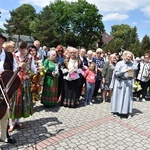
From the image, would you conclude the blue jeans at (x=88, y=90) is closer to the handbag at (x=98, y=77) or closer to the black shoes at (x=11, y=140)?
the handbag at (x=98, y=77)

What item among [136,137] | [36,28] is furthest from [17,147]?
[36,28]

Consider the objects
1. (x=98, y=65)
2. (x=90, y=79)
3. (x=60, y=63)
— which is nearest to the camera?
(x=60, y=63)

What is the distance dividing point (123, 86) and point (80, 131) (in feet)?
6.65

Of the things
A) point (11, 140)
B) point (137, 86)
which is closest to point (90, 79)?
point (137, 86)

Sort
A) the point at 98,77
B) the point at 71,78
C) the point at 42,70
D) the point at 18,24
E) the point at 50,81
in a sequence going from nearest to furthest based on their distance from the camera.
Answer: the point at 42,70 → the point at 50,81 → the point at 71,78 → the point at 98,77 → the point at 18,24

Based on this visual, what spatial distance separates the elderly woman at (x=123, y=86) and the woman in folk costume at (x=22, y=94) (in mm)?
2595

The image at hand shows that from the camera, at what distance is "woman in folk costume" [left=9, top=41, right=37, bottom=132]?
4828 millimetres

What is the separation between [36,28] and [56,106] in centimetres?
4201

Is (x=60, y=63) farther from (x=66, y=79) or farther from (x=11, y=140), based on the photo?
(x=11, y=140)

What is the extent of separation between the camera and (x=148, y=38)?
37.5 metres

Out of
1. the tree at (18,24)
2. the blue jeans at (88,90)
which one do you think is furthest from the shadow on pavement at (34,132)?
the tree at (18,24)

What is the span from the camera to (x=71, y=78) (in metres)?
6.88

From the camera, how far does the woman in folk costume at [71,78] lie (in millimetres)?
6820

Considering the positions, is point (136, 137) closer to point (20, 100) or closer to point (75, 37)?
point (20, 100)
